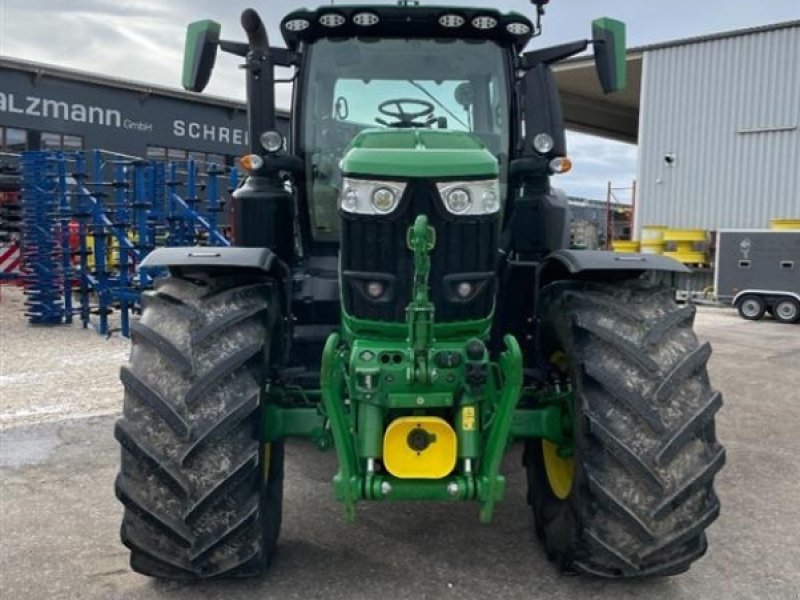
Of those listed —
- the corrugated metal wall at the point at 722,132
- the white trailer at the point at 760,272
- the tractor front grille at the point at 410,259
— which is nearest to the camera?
the tractor front grille at the point at 410,259

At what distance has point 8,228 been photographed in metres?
13.7

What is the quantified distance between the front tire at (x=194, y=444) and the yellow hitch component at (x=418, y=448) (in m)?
0.52

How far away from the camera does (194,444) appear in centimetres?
278

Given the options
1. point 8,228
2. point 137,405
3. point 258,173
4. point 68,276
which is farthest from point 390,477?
point 8,228

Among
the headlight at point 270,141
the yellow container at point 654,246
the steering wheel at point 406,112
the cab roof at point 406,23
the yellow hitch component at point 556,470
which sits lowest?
the yellow hitch component at point 556,470

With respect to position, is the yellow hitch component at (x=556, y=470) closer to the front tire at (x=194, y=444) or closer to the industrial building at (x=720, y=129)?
the front tire at (x=194, y=444)

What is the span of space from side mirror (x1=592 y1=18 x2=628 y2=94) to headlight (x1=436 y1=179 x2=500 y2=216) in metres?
1.20

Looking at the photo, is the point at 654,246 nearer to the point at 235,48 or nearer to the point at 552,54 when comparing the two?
the point at 552,54

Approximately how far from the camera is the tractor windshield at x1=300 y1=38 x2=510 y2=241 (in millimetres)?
3969

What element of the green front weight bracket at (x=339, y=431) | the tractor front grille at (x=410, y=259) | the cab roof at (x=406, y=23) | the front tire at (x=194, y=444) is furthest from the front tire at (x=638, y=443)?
the cab roof at (x=406, y=23)

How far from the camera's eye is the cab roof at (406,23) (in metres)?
3.78

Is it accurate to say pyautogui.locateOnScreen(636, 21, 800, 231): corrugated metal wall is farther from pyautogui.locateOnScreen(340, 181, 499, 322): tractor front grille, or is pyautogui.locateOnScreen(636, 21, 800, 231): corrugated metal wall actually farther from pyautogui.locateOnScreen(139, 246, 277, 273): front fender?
pyautogui.locateOnScreen(139, 246, 277, 273): front fender

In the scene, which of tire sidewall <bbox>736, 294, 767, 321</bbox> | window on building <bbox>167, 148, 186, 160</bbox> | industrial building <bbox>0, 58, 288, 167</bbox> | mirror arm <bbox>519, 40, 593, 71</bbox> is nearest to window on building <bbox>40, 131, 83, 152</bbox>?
industrial building <bbox>0, 58, 288, 167</bbox>

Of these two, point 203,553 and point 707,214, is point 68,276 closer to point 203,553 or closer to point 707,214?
point 203,553
